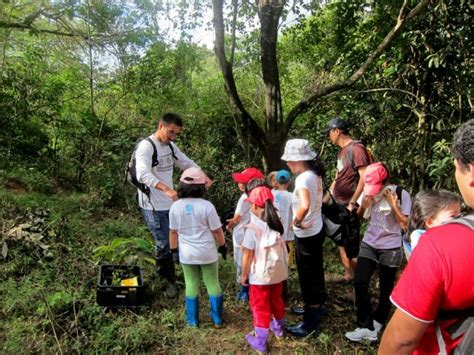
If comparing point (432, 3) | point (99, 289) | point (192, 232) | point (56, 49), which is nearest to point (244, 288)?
point (192, 232)

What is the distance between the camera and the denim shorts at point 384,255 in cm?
328

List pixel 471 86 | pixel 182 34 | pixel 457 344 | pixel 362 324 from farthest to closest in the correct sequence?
1. pixel 182 34
2. pixel 471 86
3. pixel 362 324
4. pixel 457 344

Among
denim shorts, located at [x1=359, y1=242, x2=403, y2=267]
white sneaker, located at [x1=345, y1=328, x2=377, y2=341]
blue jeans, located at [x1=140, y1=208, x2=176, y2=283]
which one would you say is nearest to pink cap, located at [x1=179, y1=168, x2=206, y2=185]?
blue jeans, located at [x1=140, y1=208, x2=176, y2=283]

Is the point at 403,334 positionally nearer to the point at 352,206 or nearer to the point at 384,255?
the point at 384,255

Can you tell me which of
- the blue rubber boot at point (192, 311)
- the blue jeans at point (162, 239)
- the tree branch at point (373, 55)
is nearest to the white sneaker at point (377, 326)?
the blue rubber boot at point (192, 311)

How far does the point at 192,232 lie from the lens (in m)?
3.52

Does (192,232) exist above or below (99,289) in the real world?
above

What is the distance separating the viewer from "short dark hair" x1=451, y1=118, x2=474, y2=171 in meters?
1.27

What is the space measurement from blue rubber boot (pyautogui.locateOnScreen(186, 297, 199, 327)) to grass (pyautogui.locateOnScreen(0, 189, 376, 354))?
0.25 feet

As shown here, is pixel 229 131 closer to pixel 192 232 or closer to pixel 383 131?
pixel 383 131

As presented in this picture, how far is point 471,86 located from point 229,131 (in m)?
3.66

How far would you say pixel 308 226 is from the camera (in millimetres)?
3406

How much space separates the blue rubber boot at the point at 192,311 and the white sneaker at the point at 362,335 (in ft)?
4.44

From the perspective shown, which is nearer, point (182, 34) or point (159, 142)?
point (159, 142)
